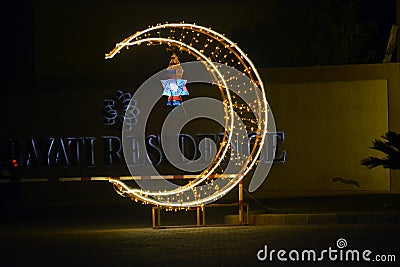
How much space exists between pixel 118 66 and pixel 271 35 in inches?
336

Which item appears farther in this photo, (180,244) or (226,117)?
(226,117)

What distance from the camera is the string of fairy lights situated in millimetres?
18375

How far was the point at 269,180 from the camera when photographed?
29.6m

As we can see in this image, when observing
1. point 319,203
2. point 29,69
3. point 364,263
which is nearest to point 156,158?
point 319,203

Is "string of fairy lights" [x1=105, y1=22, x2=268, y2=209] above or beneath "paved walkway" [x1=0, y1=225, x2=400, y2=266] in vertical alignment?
above

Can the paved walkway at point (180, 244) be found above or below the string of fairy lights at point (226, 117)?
below

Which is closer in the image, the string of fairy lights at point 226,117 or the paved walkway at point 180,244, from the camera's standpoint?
the paved walkway at point 180,244

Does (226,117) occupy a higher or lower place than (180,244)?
higher

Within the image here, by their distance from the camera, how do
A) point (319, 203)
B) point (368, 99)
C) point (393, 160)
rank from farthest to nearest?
point (368, 99)
point (319, 203)
point (393, 160)

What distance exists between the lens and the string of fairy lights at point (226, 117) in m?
18.4

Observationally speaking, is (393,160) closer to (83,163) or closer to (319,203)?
(319,203)

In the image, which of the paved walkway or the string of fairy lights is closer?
the paved walkway

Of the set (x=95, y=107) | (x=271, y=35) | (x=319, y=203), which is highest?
(x=271, y=35)

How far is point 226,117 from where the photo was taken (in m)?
19.0
